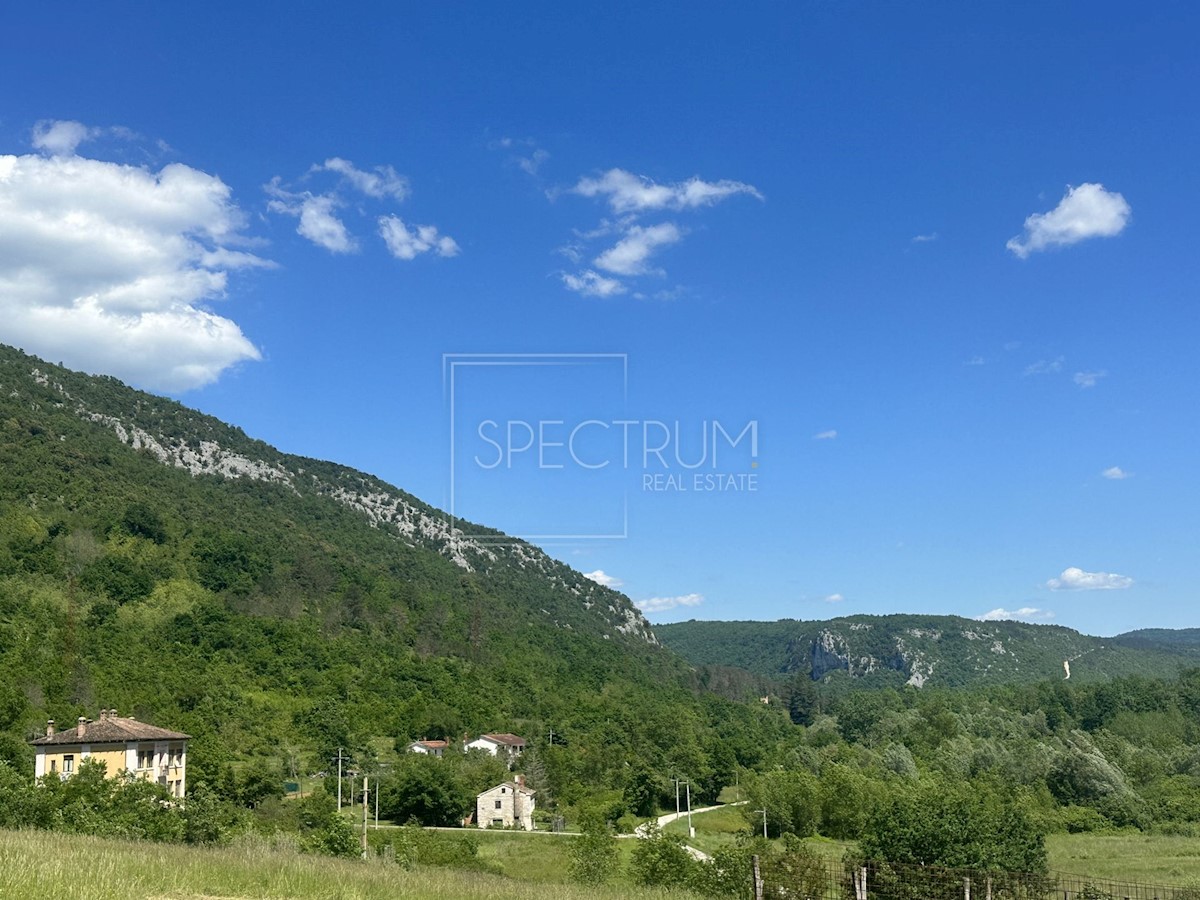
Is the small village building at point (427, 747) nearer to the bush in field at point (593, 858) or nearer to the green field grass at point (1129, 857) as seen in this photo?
the bush in field at point (593, 858)

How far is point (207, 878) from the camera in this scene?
38.4 ft

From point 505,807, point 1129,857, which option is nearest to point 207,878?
point 1129,857

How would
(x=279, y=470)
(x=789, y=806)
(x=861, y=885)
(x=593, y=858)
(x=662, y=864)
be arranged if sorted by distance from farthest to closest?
(x=279, y=470)
(x=789, y=806)
(x=593, y=858)
(x=662, y=864)
(x=861, y=885)

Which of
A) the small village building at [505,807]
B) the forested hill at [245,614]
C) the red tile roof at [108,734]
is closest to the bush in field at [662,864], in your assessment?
the red tile roof at [108,734]

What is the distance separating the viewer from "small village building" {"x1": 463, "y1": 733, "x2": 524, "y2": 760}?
76.6 meters

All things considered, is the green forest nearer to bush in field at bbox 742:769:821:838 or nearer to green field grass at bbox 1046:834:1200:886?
bush in field at bbox 742:769:821:838

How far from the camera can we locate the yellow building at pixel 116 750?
42.8 meters

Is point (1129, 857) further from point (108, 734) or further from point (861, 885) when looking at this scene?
point (108, 734)

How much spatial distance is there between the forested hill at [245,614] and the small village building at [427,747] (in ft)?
7.16

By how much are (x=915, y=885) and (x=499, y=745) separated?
180 ft

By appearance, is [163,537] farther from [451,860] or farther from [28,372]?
[451,860]

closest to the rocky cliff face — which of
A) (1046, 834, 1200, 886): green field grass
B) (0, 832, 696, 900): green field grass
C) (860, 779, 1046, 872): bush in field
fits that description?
(1046, 834, 1200, 886): green field grass

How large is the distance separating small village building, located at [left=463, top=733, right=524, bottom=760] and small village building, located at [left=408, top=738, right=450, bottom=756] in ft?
8.28

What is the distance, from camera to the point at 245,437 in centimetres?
14938
